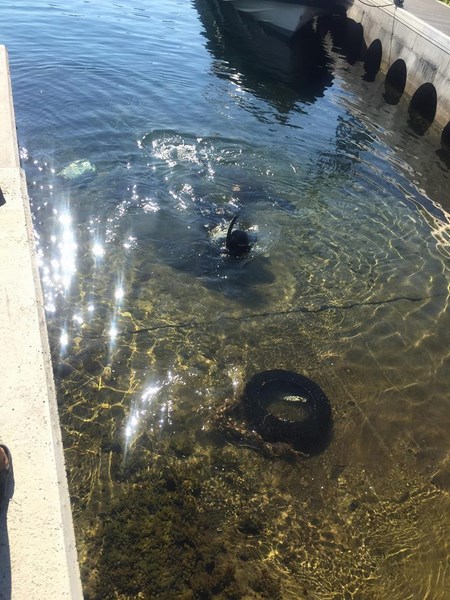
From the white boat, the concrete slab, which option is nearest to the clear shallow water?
the concrete slab

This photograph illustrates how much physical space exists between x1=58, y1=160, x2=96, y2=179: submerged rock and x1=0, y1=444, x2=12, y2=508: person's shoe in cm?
825

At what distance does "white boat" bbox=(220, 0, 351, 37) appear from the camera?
23.5 m

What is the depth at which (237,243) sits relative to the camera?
909 cm

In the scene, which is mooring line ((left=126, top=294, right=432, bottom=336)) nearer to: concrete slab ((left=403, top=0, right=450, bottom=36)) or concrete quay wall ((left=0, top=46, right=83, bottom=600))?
concrete quay wall ((left=0, top=46, right=83, bottom=600))

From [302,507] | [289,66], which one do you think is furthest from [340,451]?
[289,66]

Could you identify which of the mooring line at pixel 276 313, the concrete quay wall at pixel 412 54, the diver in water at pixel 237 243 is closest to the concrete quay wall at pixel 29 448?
the mooring line at pixel 276 313

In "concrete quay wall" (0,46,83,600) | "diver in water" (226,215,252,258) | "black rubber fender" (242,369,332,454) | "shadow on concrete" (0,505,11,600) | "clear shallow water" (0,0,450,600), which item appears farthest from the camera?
"diver in water" (226,215,252,258)

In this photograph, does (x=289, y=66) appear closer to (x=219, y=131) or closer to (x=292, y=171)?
(x=219, y=131)

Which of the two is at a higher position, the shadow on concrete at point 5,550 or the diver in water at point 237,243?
the shadow on concrete at point 5,550

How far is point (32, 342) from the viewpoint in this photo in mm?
5254

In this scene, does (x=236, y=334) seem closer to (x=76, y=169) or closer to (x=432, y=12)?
(x=76, y=169)

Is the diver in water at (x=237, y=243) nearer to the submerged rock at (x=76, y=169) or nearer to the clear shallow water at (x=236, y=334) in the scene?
the clear shallow water at (x=236, y=334)

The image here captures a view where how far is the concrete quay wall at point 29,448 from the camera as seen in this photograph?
3.53m

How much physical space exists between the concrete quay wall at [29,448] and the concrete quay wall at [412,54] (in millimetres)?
15854
